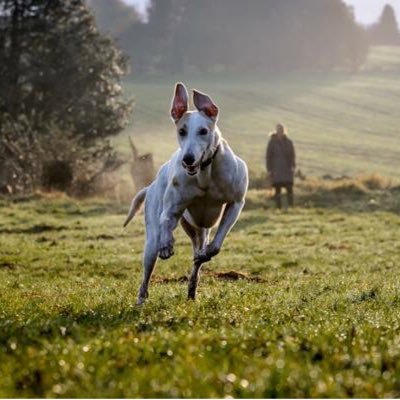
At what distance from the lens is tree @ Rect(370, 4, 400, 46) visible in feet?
489

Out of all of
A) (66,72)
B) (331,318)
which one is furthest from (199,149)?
(66,72)

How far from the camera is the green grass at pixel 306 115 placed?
6003 cm

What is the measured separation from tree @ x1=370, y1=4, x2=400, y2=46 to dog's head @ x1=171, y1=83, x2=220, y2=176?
147 meters

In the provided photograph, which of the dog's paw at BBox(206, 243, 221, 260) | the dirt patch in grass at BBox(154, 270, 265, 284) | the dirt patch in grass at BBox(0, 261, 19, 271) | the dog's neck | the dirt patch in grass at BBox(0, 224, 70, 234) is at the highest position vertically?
the dog's neck

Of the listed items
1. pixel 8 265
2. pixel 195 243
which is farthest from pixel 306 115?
pixel 195 243

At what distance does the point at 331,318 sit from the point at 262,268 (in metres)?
8.52

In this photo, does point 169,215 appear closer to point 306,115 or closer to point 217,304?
point 217,304

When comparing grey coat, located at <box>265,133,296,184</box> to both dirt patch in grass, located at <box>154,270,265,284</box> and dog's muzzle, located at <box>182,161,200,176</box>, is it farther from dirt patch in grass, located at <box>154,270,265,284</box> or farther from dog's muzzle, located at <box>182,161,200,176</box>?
dog's muzzle, located at <box>182,161,200,176</box>

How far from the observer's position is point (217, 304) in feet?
26.5

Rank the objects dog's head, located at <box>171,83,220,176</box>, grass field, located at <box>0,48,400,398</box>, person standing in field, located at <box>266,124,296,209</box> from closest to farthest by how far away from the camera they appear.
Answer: grass field, located at <box>0,48,400,398</box> < dog's head, located at <box>171,83,220,176</box> < person standing in field, located at <box>266,124,296,209</box>

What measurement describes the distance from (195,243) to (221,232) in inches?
43.2

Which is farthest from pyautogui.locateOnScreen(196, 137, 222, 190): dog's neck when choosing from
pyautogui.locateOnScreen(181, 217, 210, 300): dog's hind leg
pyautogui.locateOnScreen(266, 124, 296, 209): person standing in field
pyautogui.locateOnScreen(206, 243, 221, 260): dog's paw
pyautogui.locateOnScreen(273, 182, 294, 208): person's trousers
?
pyautogui.locateOnScreen(273, 182, 294, 208): person's trousers

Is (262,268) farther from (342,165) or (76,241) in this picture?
(342,165)

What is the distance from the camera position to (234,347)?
542cm
